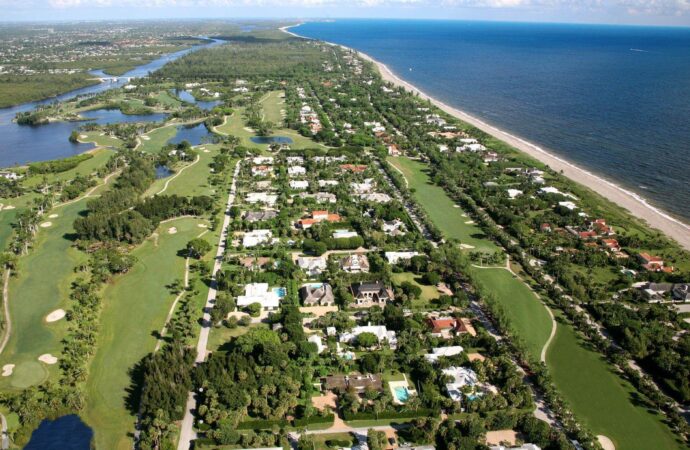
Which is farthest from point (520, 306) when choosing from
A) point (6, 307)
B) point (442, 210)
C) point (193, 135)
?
point (193, 135)

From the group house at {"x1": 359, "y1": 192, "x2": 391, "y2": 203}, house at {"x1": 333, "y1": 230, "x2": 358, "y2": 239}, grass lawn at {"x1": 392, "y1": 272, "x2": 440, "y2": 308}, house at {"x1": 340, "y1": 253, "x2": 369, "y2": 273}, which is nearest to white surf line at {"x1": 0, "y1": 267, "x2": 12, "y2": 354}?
house at {"x1": 340, "y1": 253, "x2": 369, "y2": 273}

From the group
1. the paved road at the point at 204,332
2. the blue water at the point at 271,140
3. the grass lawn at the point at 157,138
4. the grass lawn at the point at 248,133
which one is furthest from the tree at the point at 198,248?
the blue water at the point at 271,140

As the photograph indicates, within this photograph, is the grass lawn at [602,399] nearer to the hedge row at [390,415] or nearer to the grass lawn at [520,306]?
the grass lawn at [520,306]

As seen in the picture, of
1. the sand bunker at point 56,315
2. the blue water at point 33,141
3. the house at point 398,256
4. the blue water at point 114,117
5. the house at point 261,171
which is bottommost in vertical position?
the sand bunker at point 56,315

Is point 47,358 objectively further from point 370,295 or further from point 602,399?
point 602,399

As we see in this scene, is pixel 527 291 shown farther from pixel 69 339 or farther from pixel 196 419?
pixel 69 339

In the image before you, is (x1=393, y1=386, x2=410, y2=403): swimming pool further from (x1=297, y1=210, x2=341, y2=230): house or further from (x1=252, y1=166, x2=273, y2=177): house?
(x1=252, y1=166, x2=273, y2=177): house
